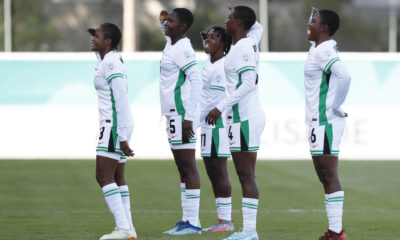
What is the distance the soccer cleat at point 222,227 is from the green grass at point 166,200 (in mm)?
270

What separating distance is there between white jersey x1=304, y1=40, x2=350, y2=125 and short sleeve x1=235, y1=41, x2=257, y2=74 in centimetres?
50

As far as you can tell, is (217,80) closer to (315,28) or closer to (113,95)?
(113,95)

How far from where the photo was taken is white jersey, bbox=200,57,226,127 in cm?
964

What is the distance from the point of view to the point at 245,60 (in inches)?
323

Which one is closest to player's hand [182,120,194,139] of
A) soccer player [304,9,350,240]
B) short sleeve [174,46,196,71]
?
short sleeve [174,46,196,71]

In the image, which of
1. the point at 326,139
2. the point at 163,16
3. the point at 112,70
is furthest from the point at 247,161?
the point at 163,16

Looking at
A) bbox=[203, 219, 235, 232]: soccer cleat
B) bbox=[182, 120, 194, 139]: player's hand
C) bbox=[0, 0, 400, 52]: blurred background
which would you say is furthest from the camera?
bbox=[0, 0, 400, 52]: blurred background

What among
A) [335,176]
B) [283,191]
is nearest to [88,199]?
[283,191]

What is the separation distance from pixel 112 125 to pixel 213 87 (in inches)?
65.3

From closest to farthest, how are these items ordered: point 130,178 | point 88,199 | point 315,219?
point 315,219
point 88,199
point 130,178

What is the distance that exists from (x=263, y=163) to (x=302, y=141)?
4.04 feet

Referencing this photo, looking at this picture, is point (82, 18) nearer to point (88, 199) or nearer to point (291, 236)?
point (88, 199)

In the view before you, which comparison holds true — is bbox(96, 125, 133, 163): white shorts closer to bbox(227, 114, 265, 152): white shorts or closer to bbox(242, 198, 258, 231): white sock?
bbox(227, 114, 265, 152): white shorts

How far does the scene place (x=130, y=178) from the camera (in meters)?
15.4
